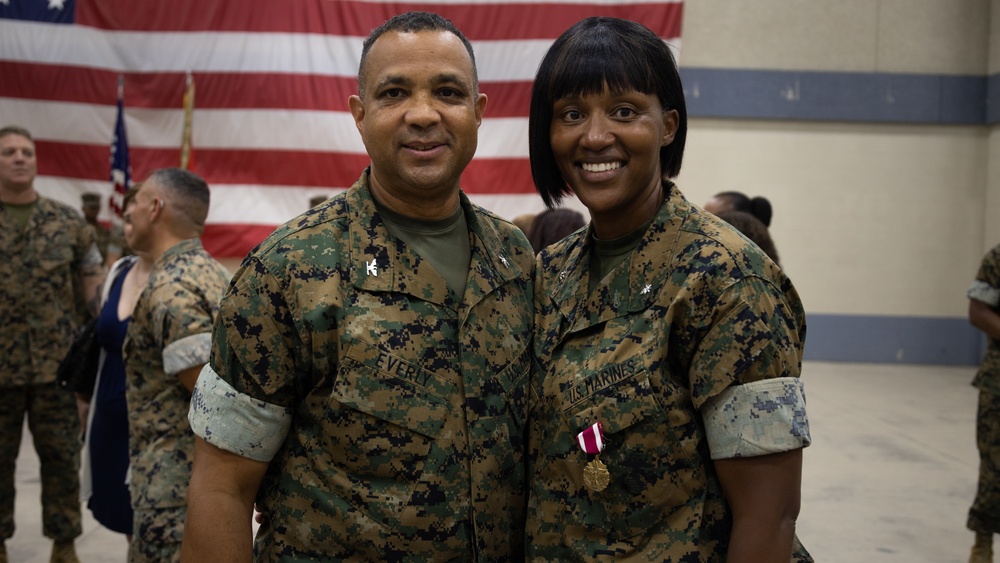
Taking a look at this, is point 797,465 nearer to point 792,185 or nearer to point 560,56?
point 560,56

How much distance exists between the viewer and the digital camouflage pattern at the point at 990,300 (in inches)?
179

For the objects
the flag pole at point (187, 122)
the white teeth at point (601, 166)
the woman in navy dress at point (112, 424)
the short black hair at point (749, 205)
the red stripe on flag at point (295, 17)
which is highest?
the red stripe on flag at point (295, 17)

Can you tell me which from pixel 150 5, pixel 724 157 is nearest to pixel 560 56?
pixel 150 5

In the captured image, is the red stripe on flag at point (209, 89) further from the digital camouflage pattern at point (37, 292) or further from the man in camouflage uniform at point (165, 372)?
the man in camouflage uniform at point (165, 372)

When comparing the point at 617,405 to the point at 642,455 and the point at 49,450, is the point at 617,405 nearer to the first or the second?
the point at 642,455

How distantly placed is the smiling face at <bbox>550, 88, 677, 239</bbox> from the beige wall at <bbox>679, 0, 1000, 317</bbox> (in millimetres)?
9892

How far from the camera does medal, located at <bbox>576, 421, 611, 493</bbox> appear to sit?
1.64m

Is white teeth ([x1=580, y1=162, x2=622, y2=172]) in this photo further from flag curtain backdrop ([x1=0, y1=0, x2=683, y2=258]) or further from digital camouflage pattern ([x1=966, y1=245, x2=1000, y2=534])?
flag curtain backdrop ([x1=0, y1=0, x2=683, y2=258])

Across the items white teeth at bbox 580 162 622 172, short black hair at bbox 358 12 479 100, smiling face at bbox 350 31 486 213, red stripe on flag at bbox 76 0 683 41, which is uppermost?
red stripe on flag at bbox 76 0 683 41

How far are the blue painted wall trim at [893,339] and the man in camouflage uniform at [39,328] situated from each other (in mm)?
9234

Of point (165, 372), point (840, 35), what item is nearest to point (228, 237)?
point (165, 372)

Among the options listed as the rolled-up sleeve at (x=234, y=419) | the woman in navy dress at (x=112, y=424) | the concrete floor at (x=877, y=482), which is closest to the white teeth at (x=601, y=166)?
the rolled-up sleeve at (x=234, y=419)

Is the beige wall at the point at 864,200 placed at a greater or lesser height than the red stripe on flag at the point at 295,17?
lesser

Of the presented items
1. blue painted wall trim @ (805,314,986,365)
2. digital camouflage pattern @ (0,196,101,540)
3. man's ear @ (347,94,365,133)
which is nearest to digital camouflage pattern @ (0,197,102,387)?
digital camouflage pattern @ (0,196,101,540)
